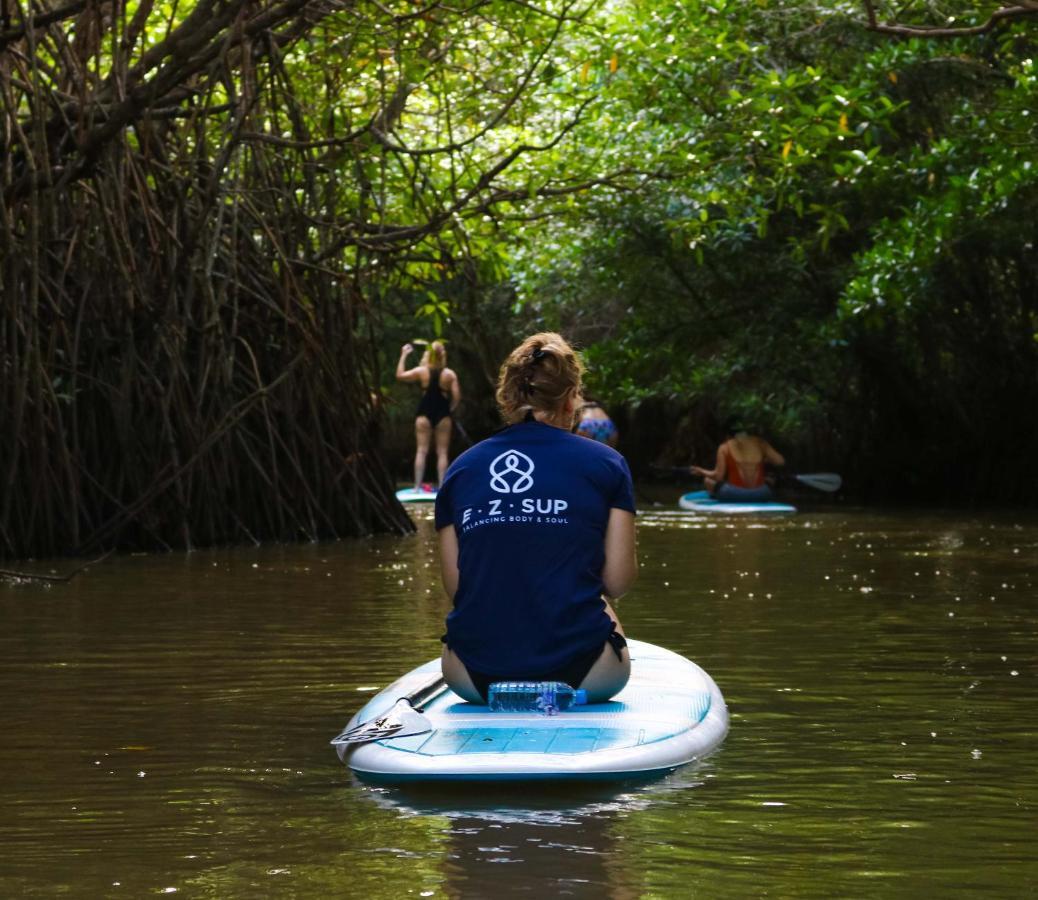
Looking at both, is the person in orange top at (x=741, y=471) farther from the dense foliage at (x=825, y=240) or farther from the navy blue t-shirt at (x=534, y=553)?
the navy blue t-shirt at (x=534, y=553)

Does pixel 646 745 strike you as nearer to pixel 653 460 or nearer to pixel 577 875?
pixel 577 875

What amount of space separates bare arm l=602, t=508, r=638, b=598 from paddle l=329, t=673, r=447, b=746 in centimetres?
60

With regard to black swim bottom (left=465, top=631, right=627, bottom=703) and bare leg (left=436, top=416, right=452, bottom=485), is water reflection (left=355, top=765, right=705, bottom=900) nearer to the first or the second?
black swim bottom (left=465, top=631, right=627, bottom=703)

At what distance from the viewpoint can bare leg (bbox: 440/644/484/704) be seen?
537cm

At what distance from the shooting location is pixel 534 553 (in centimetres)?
529

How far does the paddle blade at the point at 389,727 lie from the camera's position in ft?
16.5

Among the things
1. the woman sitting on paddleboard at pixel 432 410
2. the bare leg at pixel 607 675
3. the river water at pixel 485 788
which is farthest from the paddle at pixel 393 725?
the woman sitting on paddleboard at pixel 432 410

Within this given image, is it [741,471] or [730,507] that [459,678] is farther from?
[741,471]

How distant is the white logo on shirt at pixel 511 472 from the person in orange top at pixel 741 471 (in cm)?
1394

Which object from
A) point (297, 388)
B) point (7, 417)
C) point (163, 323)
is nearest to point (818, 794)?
point (7, 417)

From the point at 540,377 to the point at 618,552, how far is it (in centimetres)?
50

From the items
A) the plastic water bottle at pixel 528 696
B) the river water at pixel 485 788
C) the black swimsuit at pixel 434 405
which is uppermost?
the black swimsuit at pixel 434 405

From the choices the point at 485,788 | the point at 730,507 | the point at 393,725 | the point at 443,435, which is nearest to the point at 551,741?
the point at 485,788

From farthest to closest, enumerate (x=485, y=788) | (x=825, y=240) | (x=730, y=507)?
(x=730, y=507), (x=825, y=240), (x=485, y=788)
